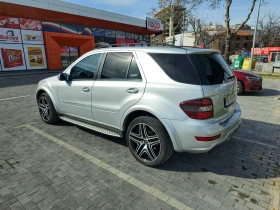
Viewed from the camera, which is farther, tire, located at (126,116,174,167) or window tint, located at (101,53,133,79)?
window tint, located at (101,53,133,79)

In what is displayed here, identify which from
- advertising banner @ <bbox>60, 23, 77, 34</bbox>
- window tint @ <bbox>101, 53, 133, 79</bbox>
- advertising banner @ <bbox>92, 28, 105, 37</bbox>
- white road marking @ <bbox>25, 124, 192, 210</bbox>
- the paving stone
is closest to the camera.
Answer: the paving stone

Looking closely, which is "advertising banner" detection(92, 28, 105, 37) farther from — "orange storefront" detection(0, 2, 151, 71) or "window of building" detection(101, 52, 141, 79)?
"window of building" detection(101, 52, 141, 79)

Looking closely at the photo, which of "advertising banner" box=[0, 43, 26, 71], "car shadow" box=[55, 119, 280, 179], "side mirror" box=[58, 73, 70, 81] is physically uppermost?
"advertising banner" box=[0, 43, 26, 71]

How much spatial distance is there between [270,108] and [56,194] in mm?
6609

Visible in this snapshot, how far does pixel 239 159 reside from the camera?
3289 mm

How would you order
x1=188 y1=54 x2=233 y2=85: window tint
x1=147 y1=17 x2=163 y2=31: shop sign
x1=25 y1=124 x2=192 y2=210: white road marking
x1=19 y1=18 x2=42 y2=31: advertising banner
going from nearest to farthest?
1. x1=25 y1=124 x2=192 y2=210: white road marking
2. x1=188 y1=54 x2=233 y2=85: window tint
3. x1=19 y1=18 x2=42 y2=31: advertising banner
4. x1=147 y1=17 x2=163 y2=31: shop sign

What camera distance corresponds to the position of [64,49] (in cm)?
2155

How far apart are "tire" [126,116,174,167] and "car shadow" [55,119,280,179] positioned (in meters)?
0.18

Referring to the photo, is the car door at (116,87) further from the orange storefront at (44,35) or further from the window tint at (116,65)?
the orange storefront at (44,35)

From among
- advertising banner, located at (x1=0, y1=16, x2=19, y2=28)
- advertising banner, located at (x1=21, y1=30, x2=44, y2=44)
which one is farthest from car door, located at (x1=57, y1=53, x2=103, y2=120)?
advertising banner, located at (x1=21, y1=30, x2=44, y2=44)

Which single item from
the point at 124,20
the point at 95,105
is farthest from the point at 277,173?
the point at 124,20

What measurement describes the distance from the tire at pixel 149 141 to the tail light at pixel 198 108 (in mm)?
445

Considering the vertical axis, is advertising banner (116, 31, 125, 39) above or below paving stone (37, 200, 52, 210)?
above

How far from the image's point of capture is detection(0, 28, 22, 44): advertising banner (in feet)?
54.0
